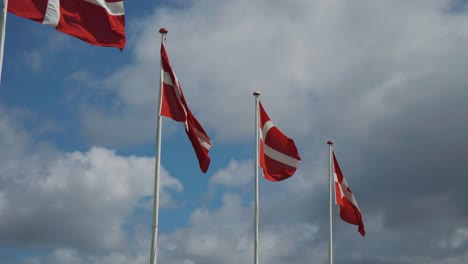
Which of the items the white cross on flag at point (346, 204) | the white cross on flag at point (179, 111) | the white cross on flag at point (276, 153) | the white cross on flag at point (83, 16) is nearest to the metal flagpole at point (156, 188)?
the white cross on flag at point (179, 111)

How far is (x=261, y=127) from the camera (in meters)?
35.1

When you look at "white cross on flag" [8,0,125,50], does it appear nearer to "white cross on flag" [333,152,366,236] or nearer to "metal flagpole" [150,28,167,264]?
"metal flagpole" [150,28,167,264]

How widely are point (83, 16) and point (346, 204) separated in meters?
25.4

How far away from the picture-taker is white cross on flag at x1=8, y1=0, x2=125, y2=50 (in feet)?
67.4

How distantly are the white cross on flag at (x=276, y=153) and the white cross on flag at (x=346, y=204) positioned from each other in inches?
328

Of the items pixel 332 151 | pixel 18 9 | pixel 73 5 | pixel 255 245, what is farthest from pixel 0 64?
pixel 332 151

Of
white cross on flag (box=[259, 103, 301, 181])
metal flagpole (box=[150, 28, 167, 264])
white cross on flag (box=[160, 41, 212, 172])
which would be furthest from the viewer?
white cross on flag (box=[259, 103, 301, 181])

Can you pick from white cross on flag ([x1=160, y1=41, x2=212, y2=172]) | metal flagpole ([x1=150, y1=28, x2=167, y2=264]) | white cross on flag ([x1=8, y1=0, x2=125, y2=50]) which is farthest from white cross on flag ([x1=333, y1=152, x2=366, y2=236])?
white cross on flag ([x1=8, y1=0, x2=125, y2=50])

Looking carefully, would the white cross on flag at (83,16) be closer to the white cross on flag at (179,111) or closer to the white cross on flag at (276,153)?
the white cross on flag at (179,111)

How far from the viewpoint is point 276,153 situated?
114 ft

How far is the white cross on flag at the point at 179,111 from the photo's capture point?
1053 inches

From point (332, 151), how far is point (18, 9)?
26076 millimetres

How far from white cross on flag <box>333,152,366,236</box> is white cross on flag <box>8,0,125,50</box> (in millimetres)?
22945

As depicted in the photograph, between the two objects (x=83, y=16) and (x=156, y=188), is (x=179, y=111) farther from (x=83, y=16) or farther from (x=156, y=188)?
(x=83, y=16)
